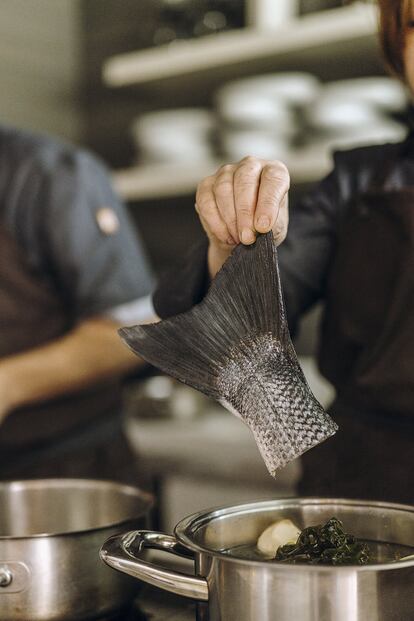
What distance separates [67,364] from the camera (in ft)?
5.33

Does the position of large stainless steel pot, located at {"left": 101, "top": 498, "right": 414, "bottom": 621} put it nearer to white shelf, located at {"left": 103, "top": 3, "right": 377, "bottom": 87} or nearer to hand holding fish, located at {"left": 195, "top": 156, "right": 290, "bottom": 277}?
hand holding fish, located at {"left": 195, "top": 156, "right": 290, "bottom": 277}

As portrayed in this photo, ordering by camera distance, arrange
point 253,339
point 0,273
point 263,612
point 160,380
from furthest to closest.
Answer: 1. point 160,380
2. point 0,273
3. point 253,339
4. point 263,612

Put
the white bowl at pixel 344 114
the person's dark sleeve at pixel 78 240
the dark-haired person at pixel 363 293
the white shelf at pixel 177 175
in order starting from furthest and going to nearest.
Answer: the white shelf at pixel 177 175 < the white bowl at pixel 344 114 < the person's dark sleeve at pixel 78 240 < the dark-haired person at pixel 363 293

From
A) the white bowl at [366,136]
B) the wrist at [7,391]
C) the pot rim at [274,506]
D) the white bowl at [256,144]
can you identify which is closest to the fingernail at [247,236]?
the pot rim at [274,506]

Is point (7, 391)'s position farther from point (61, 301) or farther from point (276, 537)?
point (276, 537)

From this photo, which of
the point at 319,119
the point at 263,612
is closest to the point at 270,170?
the point at 263,612

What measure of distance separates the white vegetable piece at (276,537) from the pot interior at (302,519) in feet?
0.06

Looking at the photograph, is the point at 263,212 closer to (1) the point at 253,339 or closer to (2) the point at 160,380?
(1) the point at 253,339

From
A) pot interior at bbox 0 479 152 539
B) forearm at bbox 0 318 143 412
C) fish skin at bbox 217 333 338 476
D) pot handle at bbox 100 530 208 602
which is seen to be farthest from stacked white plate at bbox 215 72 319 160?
pot handle at bbox 100 530 208 602

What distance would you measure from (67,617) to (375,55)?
6.64 feet

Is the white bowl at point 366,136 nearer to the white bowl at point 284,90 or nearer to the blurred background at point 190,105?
the blurred background at point 190,105

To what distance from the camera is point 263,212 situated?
77 cm

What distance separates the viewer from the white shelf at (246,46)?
2156 mm

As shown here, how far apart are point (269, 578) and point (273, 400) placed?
0.16 m
